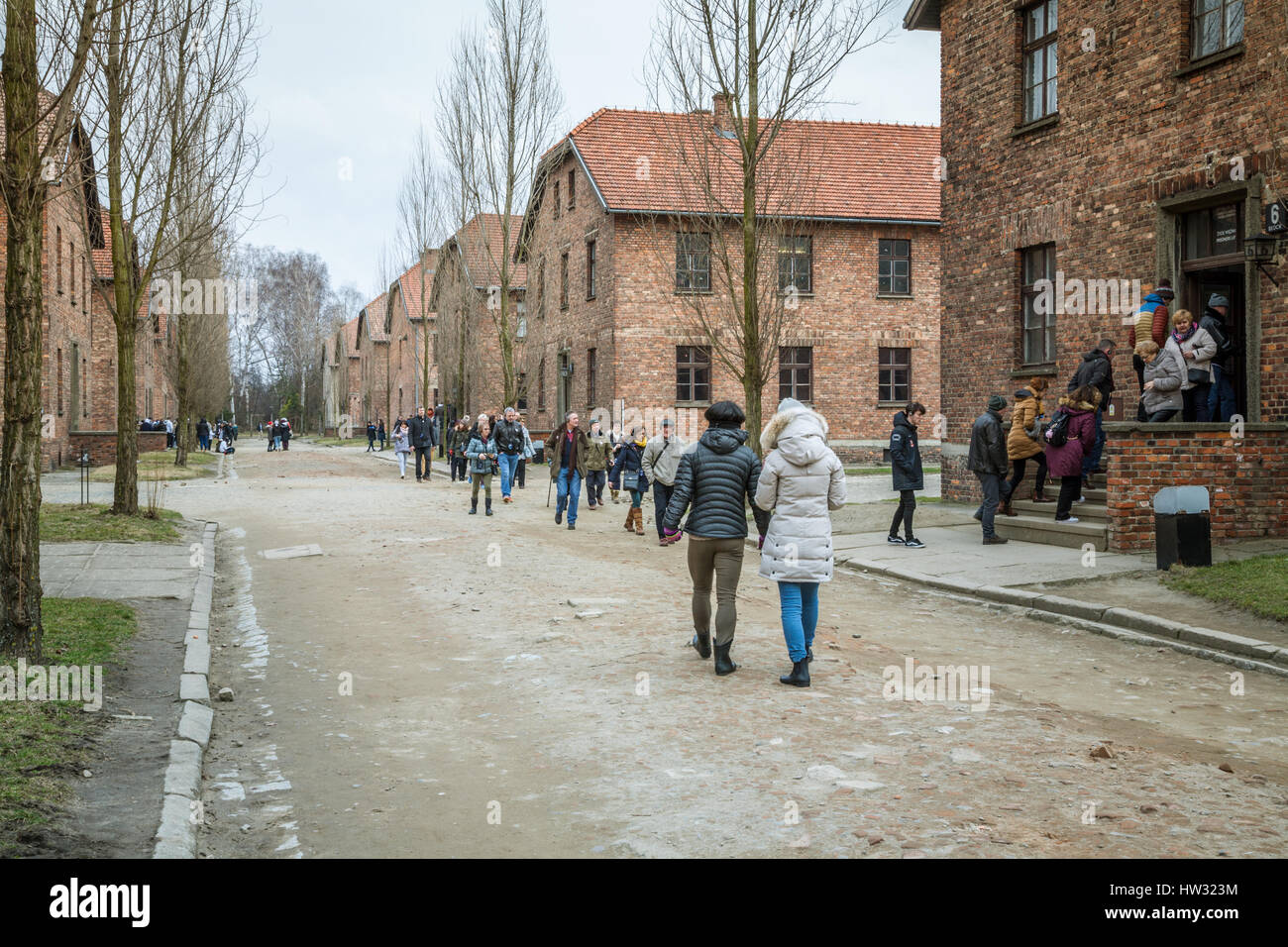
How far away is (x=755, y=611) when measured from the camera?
1100 cm

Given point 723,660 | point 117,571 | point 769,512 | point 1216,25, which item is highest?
point 1216,25

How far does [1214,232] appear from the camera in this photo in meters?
15.0

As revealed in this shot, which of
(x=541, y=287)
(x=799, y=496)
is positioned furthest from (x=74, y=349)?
(x=799, y=496)

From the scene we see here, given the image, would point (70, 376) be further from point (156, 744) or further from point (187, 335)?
point (156, 744)

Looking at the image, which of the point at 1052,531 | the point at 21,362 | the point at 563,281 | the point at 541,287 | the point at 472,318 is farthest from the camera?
the point at 541,287

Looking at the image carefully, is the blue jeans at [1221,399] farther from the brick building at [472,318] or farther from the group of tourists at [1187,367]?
the brick building at [472,318]

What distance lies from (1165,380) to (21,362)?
12179 mm

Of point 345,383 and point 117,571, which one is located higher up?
point 345,383

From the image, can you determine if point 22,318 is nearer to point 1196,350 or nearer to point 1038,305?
point 1196,350

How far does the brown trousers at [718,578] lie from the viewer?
27.1 ft

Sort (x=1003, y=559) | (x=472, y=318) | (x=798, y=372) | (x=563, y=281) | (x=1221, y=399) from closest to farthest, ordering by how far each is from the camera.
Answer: (x=1003, y=559)
(x=1221, y=399)
(x=798, y=372)
(x=563, y=281)
(x=472, y=318)

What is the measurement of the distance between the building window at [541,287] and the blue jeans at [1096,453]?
94.7ft
